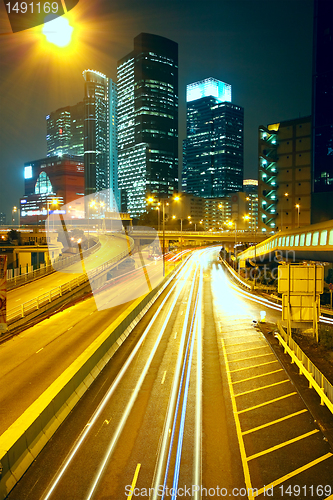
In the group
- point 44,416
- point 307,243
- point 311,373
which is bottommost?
point 311,373

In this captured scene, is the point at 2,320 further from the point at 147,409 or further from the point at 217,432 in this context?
the point at 217,432

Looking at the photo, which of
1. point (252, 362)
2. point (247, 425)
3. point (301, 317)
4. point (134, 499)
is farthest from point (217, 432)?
point (301, 317)

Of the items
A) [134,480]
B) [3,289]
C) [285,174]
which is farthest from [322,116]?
[134,480]

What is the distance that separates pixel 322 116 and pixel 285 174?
669 inches

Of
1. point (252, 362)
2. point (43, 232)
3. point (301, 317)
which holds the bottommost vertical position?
point (252, 362)

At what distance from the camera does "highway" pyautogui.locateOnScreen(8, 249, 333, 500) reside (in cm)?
755

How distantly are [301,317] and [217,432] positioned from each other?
1062 cm

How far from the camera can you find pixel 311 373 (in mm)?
12867

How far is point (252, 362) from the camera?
15.6 meters

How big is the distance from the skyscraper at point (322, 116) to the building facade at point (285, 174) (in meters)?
7.12

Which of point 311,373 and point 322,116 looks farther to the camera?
point 322,116

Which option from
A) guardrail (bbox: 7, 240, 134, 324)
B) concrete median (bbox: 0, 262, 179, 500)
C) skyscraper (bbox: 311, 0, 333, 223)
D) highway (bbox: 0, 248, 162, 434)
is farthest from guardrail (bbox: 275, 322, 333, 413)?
skyscraper (bbox: 311, 0, 333, 223)

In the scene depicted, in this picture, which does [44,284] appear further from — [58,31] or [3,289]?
[58,31]

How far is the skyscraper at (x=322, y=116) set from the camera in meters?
81.2
